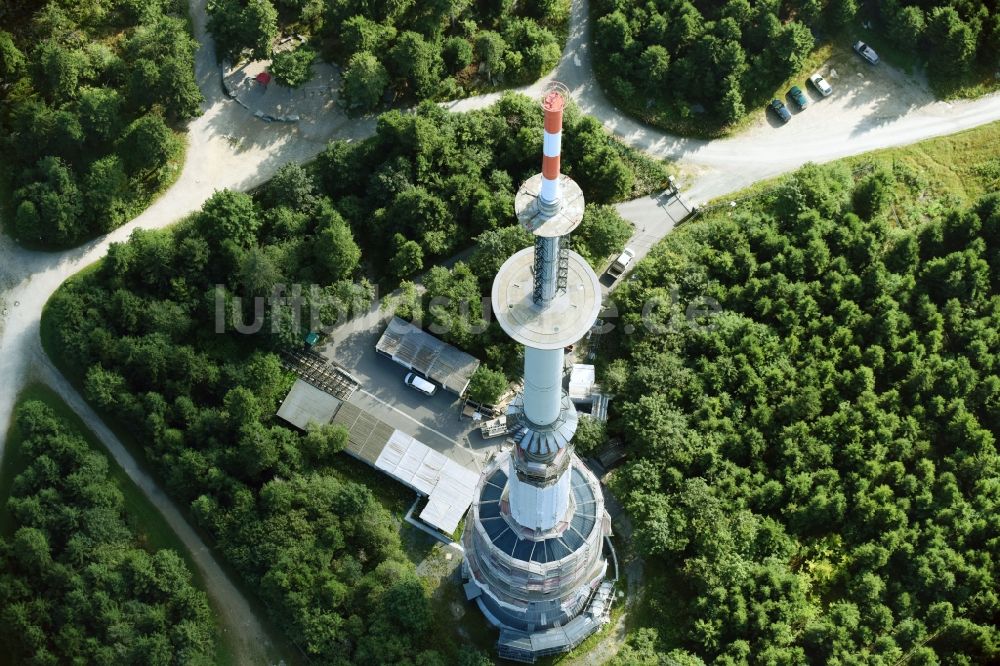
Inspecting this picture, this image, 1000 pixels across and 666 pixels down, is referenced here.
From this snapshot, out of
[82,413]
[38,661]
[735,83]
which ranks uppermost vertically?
[735,83]

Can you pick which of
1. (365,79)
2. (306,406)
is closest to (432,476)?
(306,406)

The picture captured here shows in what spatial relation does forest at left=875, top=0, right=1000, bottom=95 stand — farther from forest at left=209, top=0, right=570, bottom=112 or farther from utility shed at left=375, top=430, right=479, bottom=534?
utility shed at left=375, top=430, right=479, bottom=534

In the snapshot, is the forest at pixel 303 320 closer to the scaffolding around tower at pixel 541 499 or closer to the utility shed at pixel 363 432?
the utility shed at pixel 363 432

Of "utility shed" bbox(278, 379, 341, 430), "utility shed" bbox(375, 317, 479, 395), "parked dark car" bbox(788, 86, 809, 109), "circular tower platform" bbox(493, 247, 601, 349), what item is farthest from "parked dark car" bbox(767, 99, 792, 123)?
"utility shed" bbox(278, 379, 341, 430)

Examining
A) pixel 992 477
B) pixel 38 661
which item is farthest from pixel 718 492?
pixel 38 661

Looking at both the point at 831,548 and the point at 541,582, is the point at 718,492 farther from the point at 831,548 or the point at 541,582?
the point at 541,582

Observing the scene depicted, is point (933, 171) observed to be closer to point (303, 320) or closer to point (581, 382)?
point (581, 382)

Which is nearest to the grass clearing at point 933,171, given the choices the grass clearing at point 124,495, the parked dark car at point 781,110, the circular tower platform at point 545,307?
the parked dark car at point 781,110
